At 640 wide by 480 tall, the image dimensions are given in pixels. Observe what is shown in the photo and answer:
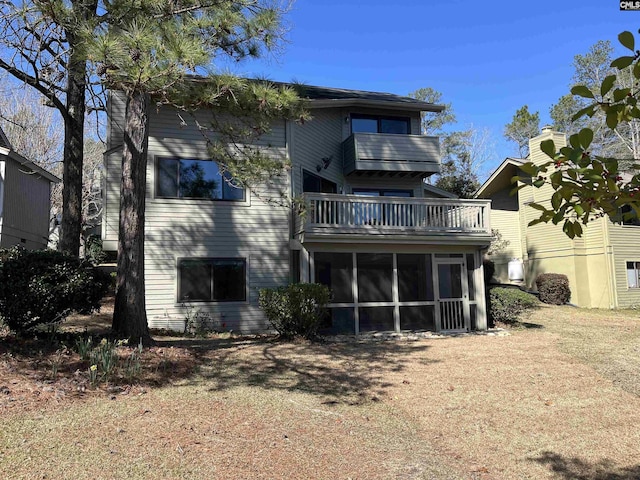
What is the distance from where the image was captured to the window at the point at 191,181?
1319 centimetres

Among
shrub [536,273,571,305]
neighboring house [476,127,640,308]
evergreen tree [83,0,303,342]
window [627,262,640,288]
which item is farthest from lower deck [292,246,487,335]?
window [627,262,640,288]

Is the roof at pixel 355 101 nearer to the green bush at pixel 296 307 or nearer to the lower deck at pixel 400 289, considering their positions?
the lower deck at pixel 400 289

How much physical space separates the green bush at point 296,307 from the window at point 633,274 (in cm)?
1586

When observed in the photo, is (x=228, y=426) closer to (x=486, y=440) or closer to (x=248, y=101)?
(x=486, y=440)

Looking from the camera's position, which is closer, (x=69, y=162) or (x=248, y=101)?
(x=248, y=101)

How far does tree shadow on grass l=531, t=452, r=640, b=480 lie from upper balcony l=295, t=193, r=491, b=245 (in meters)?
8.07

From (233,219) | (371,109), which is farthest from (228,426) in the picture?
(371,109)

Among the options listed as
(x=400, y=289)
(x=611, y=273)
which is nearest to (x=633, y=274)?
(x=611, y=273)

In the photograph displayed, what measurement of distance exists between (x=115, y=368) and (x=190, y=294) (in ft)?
19.7

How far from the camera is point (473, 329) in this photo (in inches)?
555

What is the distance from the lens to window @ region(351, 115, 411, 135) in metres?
16.7

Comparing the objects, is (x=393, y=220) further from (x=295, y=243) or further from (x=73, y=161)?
(x=73, y=161)

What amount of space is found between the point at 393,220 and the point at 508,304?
14.3ft

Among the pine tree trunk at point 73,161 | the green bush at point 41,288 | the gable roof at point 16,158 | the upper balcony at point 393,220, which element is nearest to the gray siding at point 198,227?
the pine tree trunk at point 73,161
